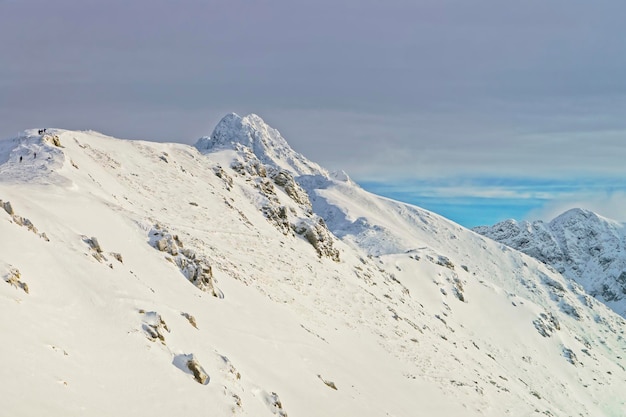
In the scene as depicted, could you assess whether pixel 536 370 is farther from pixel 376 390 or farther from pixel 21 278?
pixel 21 278

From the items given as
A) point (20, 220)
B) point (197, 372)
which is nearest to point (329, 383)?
point (197, 372)

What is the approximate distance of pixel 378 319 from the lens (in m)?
44.2

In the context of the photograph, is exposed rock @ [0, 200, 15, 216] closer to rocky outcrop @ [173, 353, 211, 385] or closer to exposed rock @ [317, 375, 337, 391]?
rocky outcrop @ [173, 353, 211, 385]

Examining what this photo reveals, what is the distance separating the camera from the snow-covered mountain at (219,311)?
15.7m

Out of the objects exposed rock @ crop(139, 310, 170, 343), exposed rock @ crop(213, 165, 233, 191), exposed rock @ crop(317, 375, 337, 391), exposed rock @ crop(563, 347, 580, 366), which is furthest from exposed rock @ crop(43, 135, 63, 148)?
exposed rock @ crop(563, 347, 580, 366)

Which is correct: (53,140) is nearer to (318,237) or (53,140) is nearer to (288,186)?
(318,237)

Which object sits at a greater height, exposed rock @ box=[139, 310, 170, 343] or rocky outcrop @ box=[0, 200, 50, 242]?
rocky outcrop @ box=[0, 200, 50, 242]

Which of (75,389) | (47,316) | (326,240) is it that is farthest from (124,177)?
(75,389)

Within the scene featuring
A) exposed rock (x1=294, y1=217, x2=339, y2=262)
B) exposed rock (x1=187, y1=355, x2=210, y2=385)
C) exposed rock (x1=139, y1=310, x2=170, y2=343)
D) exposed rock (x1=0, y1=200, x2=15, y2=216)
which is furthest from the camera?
exposed rock (x1=294, y1=217, x2=339, y2=262)

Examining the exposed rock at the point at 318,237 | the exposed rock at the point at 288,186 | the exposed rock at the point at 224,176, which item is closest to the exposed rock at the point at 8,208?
the exposed rock at the point at 318,237

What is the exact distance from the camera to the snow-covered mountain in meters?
15.7

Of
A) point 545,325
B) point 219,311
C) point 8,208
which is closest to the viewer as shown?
point 8,208

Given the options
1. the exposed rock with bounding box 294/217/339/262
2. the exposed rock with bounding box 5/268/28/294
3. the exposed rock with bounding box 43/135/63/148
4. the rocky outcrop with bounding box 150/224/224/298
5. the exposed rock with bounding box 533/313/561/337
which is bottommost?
Answer: the exposed rock with bounding box 5/268/28/294

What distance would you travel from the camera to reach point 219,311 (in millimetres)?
26891
